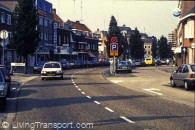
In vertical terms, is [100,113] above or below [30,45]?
below

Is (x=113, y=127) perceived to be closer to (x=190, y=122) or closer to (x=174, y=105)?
(x=190, y=122)

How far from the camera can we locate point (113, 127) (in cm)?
971

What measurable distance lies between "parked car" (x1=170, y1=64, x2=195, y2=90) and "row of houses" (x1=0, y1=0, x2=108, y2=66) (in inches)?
1475

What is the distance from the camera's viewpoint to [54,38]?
86.4 m

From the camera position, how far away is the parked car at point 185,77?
2164cm

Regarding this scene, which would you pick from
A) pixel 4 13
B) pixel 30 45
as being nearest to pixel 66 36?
pixel 4 13

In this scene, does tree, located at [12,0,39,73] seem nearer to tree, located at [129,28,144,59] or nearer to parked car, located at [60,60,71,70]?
parked car, located at [60,60,71,70]

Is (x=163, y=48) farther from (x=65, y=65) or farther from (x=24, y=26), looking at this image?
(x=24, y=26)

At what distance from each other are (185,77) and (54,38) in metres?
66.0

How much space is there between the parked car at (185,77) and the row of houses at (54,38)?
123 ft

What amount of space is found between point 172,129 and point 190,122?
1.31 m

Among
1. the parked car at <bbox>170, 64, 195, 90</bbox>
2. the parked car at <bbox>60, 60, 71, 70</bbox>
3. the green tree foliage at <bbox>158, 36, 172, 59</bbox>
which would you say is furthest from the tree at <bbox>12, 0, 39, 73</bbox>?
the green tree foliage at <bbox>158, 36, 172, 59</bbox>

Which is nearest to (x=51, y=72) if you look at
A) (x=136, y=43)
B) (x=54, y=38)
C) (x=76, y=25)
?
(x=54, y=38)

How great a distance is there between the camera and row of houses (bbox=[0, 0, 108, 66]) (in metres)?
61.8
